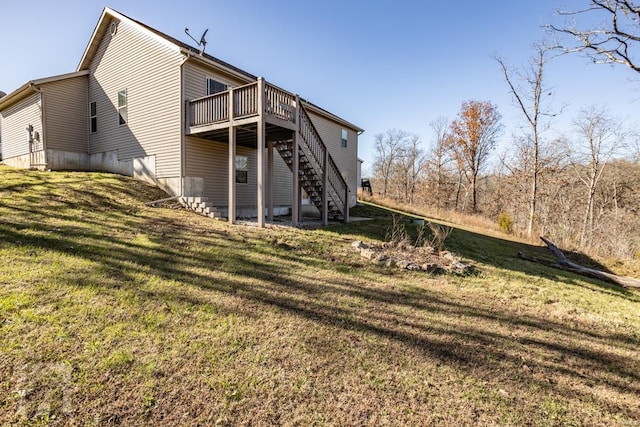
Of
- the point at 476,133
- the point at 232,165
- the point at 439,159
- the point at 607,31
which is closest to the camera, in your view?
the point at 607,31

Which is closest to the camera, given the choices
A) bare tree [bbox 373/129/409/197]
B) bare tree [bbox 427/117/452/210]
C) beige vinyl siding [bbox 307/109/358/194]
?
beige vinyl siding [bbox 307/109/358/194]

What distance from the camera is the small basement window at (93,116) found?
13858 millimetres

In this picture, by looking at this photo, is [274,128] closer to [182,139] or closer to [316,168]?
[316,168]

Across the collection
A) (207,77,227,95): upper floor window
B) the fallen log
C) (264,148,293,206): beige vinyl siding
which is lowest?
the fallen log

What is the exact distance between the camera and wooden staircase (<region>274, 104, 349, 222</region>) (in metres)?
10.2

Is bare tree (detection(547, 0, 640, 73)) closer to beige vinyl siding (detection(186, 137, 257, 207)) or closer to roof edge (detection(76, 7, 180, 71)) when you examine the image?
beige vinyl siding (detection(186, 137, 257, 207))

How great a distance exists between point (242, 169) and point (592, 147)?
25.2 m

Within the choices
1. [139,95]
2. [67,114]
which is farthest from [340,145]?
[67,114]

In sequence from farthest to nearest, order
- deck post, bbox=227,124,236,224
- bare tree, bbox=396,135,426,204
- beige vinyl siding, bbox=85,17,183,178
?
bare tree, bbox=396,135,426,204 → beige vinyl siding, bbox=85,17,183,178 → deck post, bbox=227,124,236,224

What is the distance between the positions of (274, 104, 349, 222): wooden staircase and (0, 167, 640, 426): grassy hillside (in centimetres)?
463

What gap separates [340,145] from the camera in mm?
19594

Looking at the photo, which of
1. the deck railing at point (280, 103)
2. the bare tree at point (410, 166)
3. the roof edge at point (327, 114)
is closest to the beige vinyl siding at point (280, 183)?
the roof edge at point (327, 114)

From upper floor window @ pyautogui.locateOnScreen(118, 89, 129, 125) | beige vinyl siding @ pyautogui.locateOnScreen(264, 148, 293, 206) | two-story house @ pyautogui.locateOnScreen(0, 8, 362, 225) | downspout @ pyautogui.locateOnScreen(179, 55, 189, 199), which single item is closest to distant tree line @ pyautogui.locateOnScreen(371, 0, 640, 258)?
beige vinyl siding @ pyautogui.locateOnScreen(264, 148, 293, 206)

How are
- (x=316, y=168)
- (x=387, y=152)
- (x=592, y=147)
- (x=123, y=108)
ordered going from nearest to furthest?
1. (x=316, y=168)
2. (x=123, y=108)
3. (x=592, y=147)
4. (x=387, y=152)
